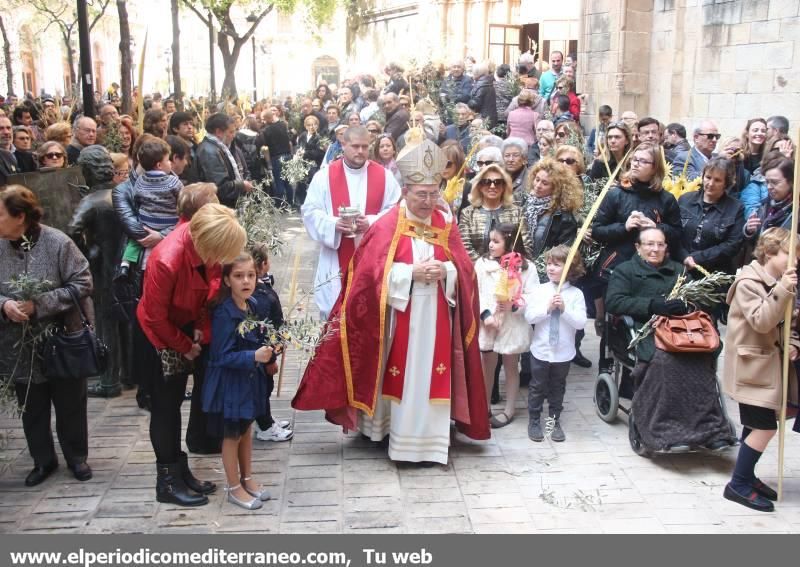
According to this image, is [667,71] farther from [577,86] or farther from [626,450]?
[626,450]

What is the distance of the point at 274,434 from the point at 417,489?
48.9 inches

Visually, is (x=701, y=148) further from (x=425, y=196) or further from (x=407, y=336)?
(x=407, y=336)

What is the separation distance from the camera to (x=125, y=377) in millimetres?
6863

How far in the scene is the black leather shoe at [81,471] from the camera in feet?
17.1

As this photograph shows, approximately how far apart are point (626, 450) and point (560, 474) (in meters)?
0.65

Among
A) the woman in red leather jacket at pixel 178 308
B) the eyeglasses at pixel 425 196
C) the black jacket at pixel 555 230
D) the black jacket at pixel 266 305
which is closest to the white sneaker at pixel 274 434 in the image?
the woman in red leather jacket at pixel 178 308

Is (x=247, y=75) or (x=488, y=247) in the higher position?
(x=247, y=75)

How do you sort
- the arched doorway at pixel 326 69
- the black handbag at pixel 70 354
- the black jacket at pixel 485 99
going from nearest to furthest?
the black handbag at pixel 70 354
the black jacket at pixel 485 99
the arched doorway at pixel 326 69

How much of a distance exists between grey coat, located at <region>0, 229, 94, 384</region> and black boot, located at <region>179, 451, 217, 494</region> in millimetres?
954

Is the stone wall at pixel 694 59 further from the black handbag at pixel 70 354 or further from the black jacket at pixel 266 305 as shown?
the black handbag at pixel 70 354

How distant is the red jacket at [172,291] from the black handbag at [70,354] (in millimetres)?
685

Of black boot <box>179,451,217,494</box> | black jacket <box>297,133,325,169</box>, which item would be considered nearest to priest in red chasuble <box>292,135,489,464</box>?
black boot <box>179,451,217,494</box>

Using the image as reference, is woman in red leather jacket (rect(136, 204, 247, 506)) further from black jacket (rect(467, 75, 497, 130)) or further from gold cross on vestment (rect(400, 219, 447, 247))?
black jacket (rect(467, 75, 497, 130))
